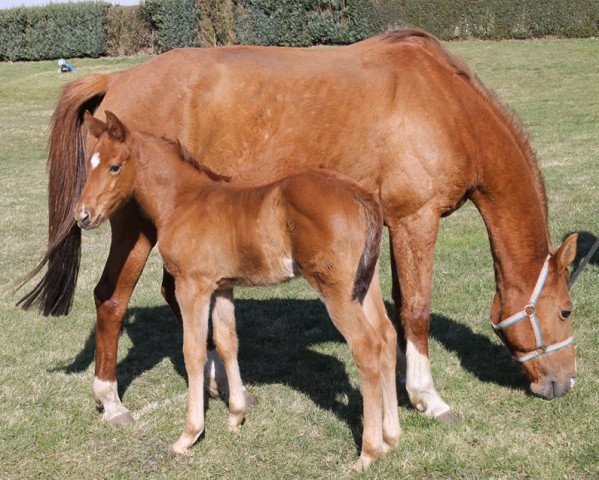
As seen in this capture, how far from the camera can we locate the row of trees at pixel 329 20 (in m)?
27.3

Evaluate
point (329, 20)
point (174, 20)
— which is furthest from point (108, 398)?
point (174, 20)

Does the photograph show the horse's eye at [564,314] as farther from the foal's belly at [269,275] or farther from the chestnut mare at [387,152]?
the foal's belly at [269,275]

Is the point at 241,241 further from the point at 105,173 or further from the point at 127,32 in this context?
the point at 127,32

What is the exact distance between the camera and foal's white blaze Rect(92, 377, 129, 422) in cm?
479

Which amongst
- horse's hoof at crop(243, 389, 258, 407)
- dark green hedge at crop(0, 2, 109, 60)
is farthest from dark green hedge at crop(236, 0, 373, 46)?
horse's hoof at crop(243, 389, 258, 407)

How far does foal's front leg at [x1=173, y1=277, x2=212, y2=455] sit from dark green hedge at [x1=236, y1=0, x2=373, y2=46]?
2491 centimetres

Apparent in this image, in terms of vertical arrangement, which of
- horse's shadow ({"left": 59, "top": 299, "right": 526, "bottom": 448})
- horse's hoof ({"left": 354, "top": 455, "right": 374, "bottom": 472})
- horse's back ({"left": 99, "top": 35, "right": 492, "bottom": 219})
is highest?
horse's back ({"left": 99, "top": 35, "right": 492, "bottom": 219})

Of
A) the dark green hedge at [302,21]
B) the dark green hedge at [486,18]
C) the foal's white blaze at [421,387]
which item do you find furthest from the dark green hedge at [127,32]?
the foal's white blaze at [421,387]

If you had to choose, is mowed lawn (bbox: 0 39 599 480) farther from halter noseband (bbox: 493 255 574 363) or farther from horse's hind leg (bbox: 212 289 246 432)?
halter noseband (bbox: 493 255 574 363)

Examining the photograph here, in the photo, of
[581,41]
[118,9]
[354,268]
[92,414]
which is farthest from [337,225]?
[118,9]

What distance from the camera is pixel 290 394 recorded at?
5113 millimetres

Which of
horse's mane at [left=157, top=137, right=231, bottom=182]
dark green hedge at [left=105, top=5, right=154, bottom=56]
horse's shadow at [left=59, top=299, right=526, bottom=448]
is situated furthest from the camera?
dark green hedge at [left=105, top=5, right=154, bottom=56]

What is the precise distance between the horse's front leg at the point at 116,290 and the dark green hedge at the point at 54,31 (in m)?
29.3

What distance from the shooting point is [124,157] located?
4.17 metres
